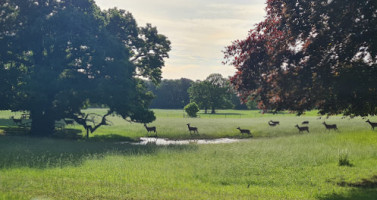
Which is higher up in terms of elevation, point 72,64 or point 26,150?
point 72,64

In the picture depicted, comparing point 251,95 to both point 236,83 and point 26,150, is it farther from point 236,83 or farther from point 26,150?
point 26,150

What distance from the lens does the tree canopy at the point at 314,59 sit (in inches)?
509

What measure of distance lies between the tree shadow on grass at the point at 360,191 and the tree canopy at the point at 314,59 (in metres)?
3.17

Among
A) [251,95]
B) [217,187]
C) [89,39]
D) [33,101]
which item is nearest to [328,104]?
[251,95]

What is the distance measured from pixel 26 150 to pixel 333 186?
1870 cm

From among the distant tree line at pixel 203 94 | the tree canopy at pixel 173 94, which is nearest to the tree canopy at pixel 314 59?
the distant tree line at pixel 203 94

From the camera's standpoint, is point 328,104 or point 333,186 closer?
point 333,186

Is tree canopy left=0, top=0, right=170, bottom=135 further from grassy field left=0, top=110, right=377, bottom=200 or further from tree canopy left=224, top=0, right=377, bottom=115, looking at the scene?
tree canopy left=224, top=0, right=377, bottom=115

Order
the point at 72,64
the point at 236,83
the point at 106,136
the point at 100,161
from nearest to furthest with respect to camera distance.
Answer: the point at 236,83, the point at 100,161, the point at 72,64, the point at 106,136

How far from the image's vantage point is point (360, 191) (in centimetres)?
1191

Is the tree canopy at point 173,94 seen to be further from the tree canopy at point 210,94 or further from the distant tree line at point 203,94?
the tree canopy at point 210,94

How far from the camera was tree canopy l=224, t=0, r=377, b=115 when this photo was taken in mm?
12922

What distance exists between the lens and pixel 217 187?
12555 millimetres

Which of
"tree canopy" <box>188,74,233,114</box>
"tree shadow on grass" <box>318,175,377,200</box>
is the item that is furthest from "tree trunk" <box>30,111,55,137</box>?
"tree canopy" <box>188,74,233,114</box>
